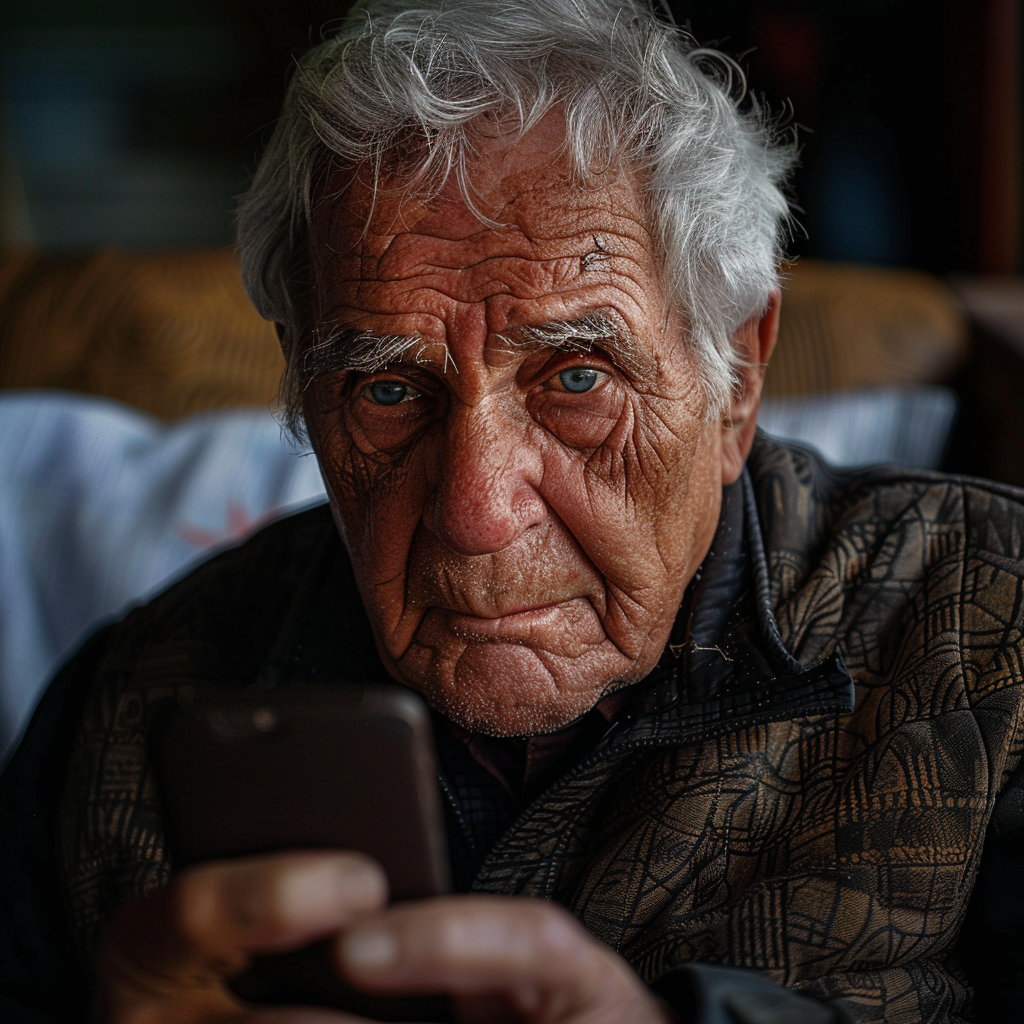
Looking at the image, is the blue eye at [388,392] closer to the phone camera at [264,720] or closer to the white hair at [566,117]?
the white hair at [566,117]

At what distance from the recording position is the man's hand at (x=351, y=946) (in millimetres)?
613

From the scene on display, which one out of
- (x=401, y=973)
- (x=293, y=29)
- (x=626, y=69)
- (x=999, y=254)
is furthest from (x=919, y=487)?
(x=293, y=29)

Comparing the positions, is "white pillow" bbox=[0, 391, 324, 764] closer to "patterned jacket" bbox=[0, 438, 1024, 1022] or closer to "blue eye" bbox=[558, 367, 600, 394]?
"patterned jacket" bbox=[0, 438, 1024, 1022]

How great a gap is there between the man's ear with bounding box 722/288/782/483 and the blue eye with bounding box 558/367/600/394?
0.64ft

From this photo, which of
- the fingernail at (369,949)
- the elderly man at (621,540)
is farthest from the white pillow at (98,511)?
the fingernail at (369,949)

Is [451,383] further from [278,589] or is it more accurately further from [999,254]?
[999,254]

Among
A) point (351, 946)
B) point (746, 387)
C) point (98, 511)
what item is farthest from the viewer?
point (98, 511)

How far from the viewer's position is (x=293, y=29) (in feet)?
15.1

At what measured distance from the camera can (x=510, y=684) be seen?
1.00m

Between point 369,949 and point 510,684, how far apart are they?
419 mm

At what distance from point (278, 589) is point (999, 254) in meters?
2.31

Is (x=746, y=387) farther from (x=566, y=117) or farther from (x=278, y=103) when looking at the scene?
(x=278, y=103)

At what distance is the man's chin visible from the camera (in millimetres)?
1003

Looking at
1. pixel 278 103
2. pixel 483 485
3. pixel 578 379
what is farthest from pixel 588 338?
pixel 278 103
